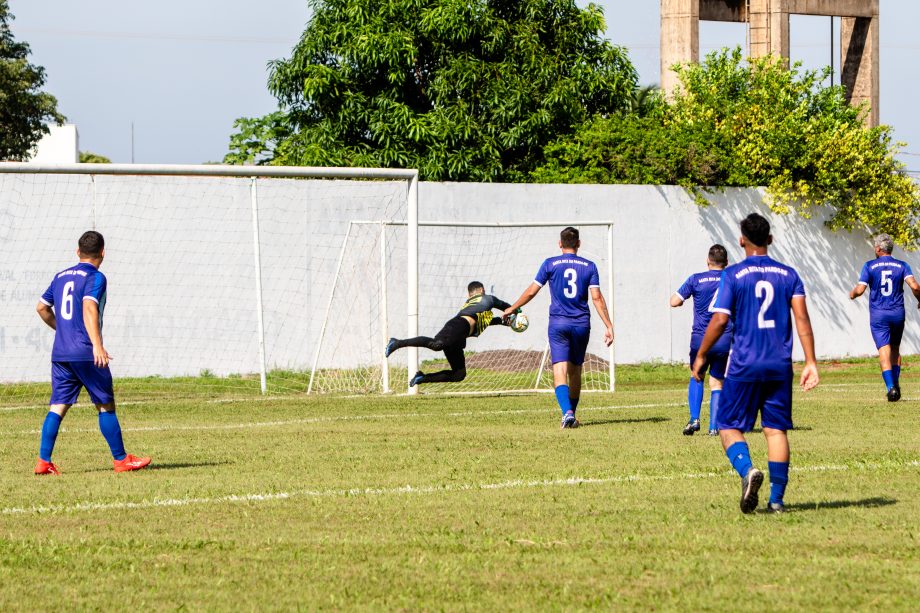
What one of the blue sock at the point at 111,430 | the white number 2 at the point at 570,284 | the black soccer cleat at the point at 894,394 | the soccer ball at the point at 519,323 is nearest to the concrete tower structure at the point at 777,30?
the black soccer cleat at the point at 894,394

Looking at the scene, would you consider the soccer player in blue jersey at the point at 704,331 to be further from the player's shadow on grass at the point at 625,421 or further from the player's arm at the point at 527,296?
the player's arm at the point at 527,296

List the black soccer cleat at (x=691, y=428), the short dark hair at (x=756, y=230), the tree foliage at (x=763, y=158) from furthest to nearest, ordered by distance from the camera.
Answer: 1. the tree foliage at (x=763, y=158)
2. the black soccer cleat at (x=691, y=428)
3. the short dark hair at (x=756, y=230)

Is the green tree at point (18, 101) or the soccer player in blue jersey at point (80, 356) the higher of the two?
the green tree at point (18, 101)

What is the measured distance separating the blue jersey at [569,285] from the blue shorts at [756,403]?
625 centimetres

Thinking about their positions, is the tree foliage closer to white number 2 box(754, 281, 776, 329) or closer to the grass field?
the grass field

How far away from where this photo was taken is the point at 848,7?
39.0 m

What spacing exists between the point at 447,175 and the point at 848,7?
1554cm

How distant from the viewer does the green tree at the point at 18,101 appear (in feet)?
163

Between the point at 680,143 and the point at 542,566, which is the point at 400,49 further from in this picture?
the point at 542,566

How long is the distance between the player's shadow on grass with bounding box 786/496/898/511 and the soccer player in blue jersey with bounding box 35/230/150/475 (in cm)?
504

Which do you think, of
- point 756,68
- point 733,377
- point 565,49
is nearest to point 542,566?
point 733,377

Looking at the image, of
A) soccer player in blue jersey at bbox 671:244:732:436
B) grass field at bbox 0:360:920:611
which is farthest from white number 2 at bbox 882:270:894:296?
soccer player in blue jersey at bbox 671:244:732:436

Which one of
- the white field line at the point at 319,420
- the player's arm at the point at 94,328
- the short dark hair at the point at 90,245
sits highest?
the short dark hair at the point at 90,245

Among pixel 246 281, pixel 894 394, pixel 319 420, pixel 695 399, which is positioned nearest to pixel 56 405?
pixel 319 420
